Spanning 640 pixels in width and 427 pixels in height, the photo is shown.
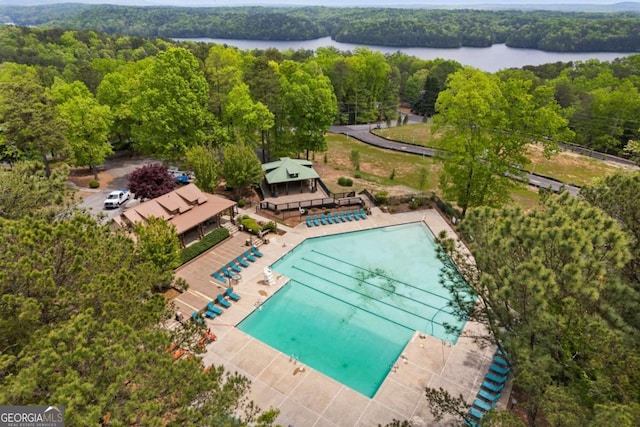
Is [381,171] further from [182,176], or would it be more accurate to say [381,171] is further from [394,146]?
[182,176]

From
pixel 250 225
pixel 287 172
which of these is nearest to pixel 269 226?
pixel 250 225

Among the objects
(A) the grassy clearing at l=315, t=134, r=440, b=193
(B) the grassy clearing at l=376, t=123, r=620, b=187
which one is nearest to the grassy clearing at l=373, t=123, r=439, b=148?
(B) the grassy clearing at l=376, t=123, r=620, b=187

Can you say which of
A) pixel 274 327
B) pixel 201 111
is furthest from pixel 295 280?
pixel 201 111

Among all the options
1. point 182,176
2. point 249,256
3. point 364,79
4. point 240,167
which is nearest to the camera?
point 249,256

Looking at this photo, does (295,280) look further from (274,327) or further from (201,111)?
(201,111)

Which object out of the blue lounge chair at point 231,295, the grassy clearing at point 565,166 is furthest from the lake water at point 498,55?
the blue lounge chair at point 231,295

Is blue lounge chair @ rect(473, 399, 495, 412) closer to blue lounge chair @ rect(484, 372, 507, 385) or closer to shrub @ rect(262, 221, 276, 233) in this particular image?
blue lounge chair @ rect(484, 372, 507, 385)

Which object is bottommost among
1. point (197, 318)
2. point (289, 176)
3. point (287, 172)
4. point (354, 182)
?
point (354, 182)
